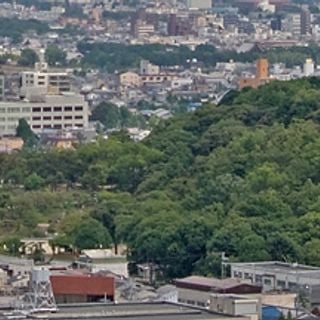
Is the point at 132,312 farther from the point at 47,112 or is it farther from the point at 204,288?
the point at 47,112

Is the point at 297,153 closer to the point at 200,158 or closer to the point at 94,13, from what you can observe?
the point at 200,158

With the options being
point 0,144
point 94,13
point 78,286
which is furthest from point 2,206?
point 94,13

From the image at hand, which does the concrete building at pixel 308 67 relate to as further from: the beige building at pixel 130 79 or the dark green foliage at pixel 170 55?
the beige building at pixel 130 79

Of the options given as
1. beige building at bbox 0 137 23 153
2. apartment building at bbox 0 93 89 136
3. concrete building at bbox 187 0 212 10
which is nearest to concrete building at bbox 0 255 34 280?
beige building at bbox 0 137 23 153

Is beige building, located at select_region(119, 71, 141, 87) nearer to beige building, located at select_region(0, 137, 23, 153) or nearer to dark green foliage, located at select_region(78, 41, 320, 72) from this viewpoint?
dark green foliage, located at select_region(78, 41, 320, 72)

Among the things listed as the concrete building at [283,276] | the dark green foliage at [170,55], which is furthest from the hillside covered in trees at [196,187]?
the dark green foliage at [170,55]

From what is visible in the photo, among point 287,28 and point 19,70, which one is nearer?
point 19,70

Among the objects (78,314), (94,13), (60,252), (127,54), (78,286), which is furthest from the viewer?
(94,13)
